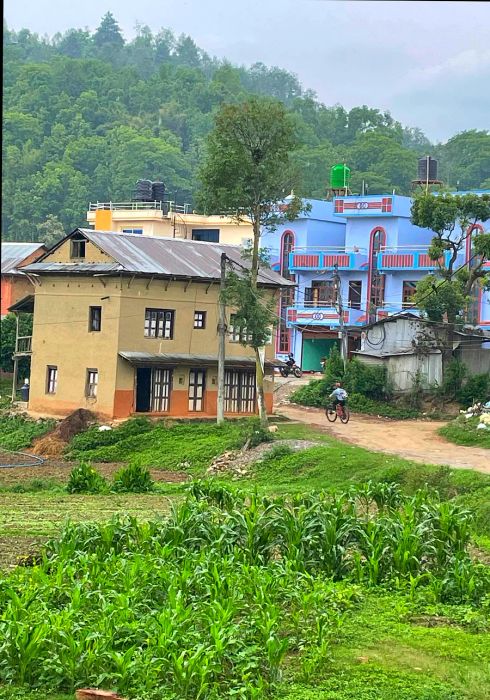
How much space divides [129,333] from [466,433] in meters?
10.1

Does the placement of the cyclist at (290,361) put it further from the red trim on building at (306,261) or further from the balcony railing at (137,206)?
the balcony railing at (137,206)

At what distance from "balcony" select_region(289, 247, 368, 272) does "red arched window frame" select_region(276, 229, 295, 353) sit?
2.11 ft

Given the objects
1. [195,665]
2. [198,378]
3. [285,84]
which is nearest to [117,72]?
[285,84]

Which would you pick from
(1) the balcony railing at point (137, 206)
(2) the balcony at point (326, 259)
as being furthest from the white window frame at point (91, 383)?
(1) the balcony railing at point (137, 206)

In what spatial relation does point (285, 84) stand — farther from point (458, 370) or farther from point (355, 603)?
point (355, 603)

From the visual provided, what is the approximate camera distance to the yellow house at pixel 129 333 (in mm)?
33219

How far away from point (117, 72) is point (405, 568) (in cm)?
7360

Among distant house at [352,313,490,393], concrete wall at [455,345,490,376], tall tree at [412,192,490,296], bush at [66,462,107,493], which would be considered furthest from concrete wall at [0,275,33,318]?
bush at [66,462,107,493]

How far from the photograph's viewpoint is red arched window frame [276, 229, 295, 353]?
165 feet

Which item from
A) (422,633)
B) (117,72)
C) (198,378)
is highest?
(117,72)

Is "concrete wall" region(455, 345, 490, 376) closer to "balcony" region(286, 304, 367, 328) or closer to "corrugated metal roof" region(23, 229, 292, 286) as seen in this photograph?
"corrugated metal roof" region(23, 229, 292, 286)

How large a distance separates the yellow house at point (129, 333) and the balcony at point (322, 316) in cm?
1091

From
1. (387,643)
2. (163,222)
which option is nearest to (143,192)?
(163,222)

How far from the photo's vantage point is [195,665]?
28.8 feet
